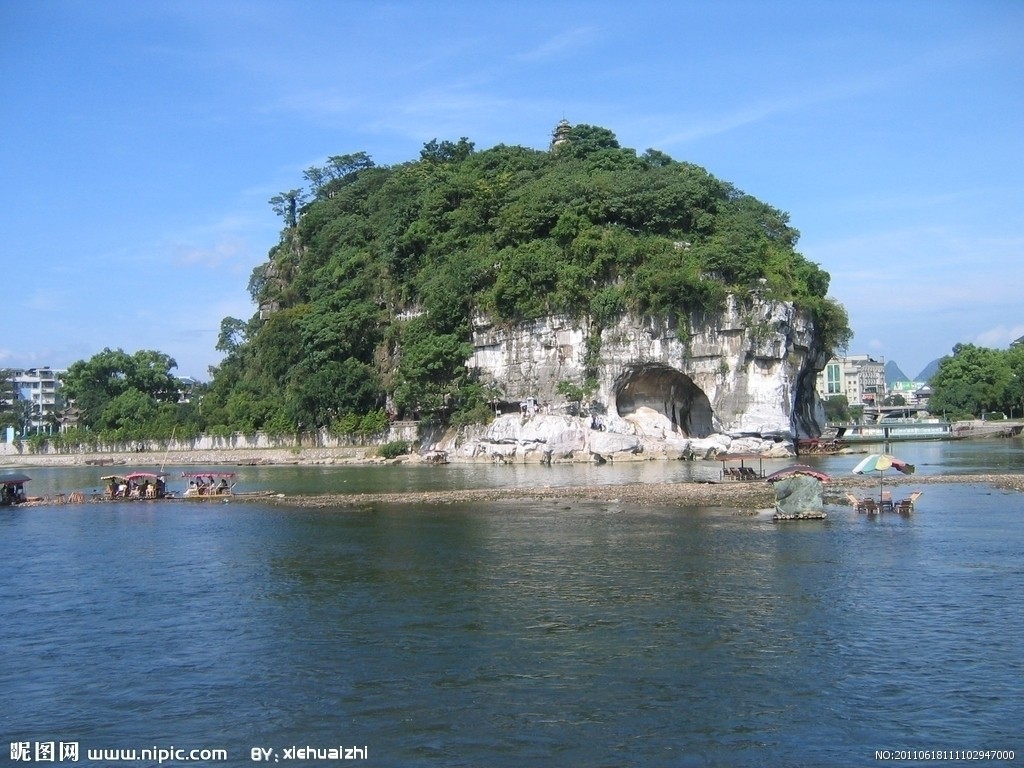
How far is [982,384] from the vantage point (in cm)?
9644

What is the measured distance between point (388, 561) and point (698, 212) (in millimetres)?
46257

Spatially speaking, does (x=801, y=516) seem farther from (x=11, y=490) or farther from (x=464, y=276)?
(x=464, y=276)

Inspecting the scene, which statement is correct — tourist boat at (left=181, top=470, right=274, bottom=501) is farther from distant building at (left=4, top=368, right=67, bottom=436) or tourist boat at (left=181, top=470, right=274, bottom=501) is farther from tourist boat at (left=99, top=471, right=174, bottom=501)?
distant building at (left=4, top=368, right=67, bottom=436)

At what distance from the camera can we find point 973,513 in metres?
26.9

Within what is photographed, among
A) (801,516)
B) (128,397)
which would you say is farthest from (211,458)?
(801,516)

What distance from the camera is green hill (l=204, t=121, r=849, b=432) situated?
6028 centimetres

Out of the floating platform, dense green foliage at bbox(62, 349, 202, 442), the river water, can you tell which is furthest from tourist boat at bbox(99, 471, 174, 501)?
dense green foliage at bbox(62, 349, 202, 442)

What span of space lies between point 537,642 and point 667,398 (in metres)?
50.4

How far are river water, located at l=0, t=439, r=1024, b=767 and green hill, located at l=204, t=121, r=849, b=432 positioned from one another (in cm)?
3554

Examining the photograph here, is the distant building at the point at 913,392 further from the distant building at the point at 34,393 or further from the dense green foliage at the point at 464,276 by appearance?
the distant building at the point at 34,393

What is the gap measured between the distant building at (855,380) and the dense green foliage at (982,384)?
5370 cm

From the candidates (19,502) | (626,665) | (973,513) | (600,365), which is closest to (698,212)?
(600,365)

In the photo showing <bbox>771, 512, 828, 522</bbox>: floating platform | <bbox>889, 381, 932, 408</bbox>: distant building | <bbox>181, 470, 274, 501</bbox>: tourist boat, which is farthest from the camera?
<bbox>889, 381, 932, 408</bbox>: distant building

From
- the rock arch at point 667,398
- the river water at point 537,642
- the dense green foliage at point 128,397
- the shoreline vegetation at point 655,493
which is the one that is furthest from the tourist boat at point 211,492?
the dense green foliage at point 128,397
